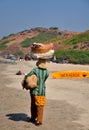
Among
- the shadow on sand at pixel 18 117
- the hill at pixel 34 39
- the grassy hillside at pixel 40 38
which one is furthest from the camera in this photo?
the grassy hillside at pixel 40 38

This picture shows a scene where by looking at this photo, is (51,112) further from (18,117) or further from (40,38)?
(40,38)

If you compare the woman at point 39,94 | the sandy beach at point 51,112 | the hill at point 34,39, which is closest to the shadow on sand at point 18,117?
the sandy beach at point 51,112

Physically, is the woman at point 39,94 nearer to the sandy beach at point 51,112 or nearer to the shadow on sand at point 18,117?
the sandy beach at point 51,112

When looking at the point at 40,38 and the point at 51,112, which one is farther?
the point at 40,38

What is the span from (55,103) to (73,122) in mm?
4219

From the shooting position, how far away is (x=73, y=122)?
12.6 m

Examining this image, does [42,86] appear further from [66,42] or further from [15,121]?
[66,42]

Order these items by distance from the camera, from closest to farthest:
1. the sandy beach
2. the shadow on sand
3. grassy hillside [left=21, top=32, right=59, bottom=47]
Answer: the sandy beach → the shadow on sand → grassy hillside [left=21, top=32, right=59, bottom=47]

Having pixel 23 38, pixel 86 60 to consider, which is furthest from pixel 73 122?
pixel 23 38

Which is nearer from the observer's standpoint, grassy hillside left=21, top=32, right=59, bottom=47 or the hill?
the hill

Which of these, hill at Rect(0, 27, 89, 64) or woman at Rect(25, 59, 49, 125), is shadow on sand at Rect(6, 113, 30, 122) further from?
hill at Rect(0, 27, 89, 64)

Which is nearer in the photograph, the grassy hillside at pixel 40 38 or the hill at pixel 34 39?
the hill at pixel 34 39

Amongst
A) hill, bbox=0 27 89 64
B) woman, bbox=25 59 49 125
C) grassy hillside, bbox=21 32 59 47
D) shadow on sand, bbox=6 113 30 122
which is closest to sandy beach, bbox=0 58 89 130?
shadow on sand, bbox=6 113 30 122

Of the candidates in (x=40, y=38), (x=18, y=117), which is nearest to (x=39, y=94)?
(x=18, y=117)
